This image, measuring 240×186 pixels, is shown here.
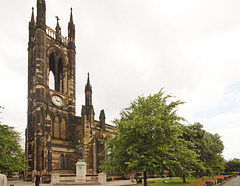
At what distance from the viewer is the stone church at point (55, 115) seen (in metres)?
36.3

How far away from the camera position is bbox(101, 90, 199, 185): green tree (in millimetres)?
16688

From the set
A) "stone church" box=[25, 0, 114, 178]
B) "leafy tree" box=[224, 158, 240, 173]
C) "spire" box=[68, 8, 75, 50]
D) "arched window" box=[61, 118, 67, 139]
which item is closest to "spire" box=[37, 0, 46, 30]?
"stone church" box=[25, 0, 114, 178]

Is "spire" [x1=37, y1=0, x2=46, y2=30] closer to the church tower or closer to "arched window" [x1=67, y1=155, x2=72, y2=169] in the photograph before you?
the church tower

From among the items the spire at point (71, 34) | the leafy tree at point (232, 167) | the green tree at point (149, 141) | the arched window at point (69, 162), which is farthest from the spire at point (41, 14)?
the leafy tree at point (232, 167)

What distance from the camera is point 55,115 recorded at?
1651 inches

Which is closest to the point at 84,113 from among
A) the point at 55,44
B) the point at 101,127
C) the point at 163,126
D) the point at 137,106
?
the point at 101,127

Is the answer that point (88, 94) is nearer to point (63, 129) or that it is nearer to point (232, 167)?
point (63, 129)

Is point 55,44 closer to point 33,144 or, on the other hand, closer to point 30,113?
point 30,113

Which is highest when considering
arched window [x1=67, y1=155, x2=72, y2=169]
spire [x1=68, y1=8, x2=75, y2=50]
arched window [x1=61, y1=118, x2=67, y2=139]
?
spire [x1=68, y1=8, x2=75, y2=50]

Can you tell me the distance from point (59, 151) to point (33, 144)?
444 centimetres

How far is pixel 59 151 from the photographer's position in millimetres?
39250

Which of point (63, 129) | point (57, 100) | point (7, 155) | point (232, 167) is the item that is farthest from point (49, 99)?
point (232, 167)

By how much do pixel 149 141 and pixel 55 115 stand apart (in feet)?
91.7

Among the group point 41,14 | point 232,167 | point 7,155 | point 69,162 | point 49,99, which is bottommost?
point 232,167
